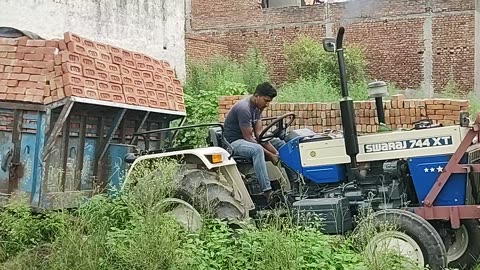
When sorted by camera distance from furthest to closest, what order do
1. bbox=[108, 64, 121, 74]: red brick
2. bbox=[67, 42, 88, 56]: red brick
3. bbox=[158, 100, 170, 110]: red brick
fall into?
bbox=[158, 100, 170, 110]: red brick → bbox=[108, 64, 121, 74]: red brick → bbox=[67, 42, 88, 56]: red brick

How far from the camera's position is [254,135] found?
6910 mm

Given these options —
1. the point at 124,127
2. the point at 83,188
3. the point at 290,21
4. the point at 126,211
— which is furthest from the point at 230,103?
the point at 290,21

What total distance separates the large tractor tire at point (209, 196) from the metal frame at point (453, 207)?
5.38 feet

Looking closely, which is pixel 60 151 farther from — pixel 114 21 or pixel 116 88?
pixel 114 21

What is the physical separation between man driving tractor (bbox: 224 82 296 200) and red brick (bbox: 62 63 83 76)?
1609mm

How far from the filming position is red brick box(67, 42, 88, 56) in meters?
6.71

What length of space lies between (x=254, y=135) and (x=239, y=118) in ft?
0.88

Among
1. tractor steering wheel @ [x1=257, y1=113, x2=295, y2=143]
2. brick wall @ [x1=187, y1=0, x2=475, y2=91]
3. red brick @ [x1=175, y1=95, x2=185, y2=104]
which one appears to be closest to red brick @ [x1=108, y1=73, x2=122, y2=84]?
red brick @ [x1=175, y1=95, x2=185, y2=104]

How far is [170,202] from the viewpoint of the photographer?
20.1 feet

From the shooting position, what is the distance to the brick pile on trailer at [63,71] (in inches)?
256

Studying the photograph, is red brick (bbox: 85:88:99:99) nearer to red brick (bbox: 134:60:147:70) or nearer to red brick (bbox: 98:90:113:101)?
red brick (bbox: 98:90:113:101)

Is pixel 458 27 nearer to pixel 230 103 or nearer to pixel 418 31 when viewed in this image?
pixel 418 31

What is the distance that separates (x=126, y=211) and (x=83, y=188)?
1.37 m

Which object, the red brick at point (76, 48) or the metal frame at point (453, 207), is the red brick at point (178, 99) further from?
the metal frame at point (453, 207)
